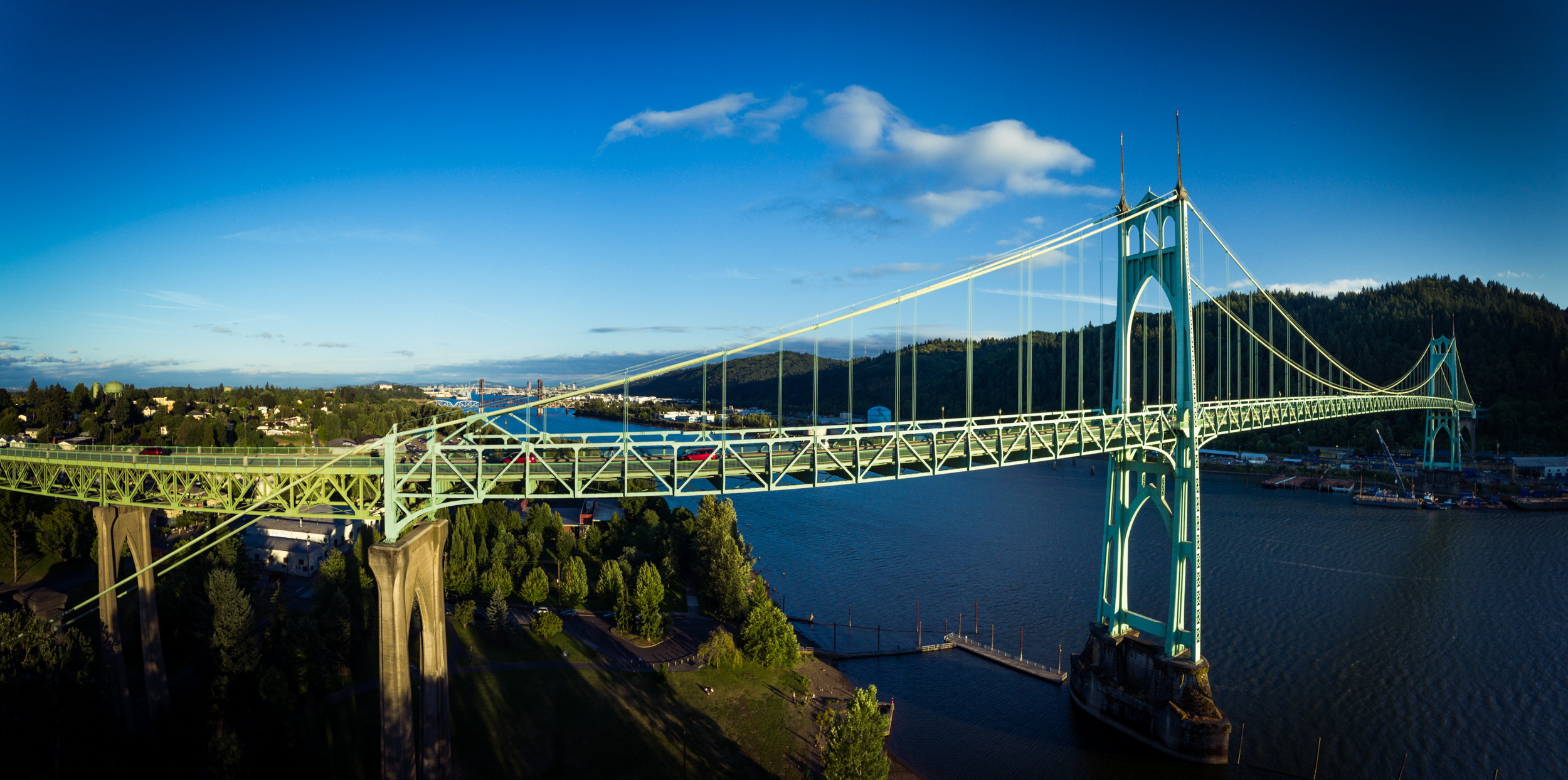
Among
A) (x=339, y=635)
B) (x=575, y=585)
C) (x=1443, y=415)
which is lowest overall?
(x=575, y=585)

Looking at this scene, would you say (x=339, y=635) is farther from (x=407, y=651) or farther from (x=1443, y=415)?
(x=1443, y=415)

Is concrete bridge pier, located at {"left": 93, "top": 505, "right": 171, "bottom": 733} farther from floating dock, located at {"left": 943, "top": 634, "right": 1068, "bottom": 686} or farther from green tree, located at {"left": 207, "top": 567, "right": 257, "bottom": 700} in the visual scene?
floating dock, located at {"left": 943, "top": 634, "right": 1068, "bottom": 686}

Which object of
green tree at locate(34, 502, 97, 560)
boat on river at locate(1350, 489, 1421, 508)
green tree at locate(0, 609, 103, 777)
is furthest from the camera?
boat on river at locate(1350, 489, 1421, 508)

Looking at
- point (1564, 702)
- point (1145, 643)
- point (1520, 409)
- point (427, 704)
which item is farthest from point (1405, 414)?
point (427, 704)

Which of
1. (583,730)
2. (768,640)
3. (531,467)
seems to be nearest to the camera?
(531,467)

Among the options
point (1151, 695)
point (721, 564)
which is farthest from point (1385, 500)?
point (721, 564)

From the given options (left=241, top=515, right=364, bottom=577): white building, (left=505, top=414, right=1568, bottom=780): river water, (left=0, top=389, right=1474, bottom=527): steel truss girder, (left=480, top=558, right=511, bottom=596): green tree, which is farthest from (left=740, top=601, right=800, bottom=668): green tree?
(left=241, top=515, right=364, bottom=577): white building
